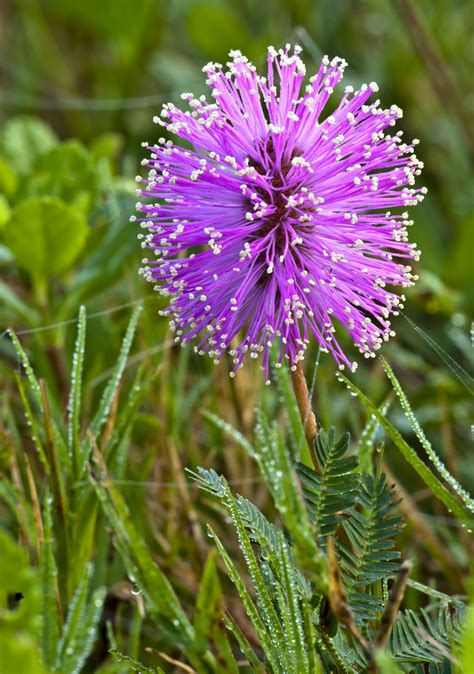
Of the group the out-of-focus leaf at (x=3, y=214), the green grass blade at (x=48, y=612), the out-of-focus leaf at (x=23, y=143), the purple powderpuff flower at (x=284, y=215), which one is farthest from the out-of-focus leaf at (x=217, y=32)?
the green grass blade at (x=48, y=612)

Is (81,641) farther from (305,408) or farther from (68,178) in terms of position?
(68,178)

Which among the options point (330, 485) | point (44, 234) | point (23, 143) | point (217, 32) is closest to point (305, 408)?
point (330, 485)

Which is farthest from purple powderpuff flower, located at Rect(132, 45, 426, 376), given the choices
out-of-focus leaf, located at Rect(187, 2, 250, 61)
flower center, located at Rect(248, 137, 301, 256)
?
out-of-focus leaf, located at Rect(187, 2, 250, 61)

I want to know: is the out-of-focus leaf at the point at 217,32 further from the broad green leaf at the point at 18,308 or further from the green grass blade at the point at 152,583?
the green grass blade at the point at 152,583

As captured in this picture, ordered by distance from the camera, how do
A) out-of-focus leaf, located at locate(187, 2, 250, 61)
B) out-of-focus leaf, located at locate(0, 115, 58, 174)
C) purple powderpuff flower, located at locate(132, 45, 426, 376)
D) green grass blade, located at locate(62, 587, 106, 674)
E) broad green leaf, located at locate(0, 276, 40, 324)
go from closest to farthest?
green grass blade, located at locate(62, 587, 106, 674) → purple powderpuff flower, located at locate(132, 45, 426, 376) → broad green leaf, located at locate(0, 276, 40, 324) → out-of-focus leaf, located at locate(0, 115, 58, 174) → out-of-focus leaf, located at locate(187, 2, 250, 61)

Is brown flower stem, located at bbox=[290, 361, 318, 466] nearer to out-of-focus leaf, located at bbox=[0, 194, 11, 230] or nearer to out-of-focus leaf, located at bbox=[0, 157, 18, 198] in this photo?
out-of-focus leaf, located at bbox=[0, 194, 11, 230]
